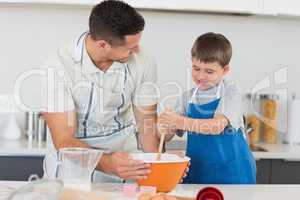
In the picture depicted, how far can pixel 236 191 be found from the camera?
1.62 meters

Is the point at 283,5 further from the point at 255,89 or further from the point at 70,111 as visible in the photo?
the point at 70,111

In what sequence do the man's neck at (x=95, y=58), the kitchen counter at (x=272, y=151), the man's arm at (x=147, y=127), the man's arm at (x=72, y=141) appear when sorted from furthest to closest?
the kitchen counter at (x=272, y=151), the man's arm at (x=147, y=127), the man's neck at (x=95, y=58), the man's arm at (x=72, y=141)

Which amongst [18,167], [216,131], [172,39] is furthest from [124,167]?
[172,39]

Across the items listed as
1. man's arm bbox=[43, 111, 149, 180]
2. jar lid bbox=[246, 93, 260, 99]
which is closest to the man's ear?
man's arm bbox=[43, 111, 149, 180]

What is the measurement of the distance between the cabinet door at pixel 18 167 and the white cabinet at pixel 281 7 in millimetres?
1301

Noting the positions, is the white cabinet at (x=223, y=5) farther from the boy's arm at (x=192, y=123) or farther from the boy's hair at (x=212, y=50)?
the boy's arm at (x=192, y=123)

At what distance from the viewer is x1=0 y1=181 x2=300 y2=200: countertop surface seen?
1.52 metres

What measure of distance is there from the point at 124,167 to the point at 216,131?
1.35 ft

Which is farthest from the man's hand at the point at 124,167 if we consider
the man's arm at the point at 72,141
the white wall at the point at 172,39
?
the white wall at the point at 172,39

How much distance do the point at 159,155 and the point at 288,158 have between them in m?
1.10

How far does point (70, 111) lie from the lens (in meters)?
1.86

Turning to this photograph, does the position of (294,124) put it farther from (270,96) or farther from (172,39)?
(172,39)

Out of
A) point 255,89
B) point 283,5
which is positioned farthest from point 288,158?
point 283,5

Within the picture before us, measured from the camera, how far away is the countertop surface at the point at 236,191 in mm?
1521
